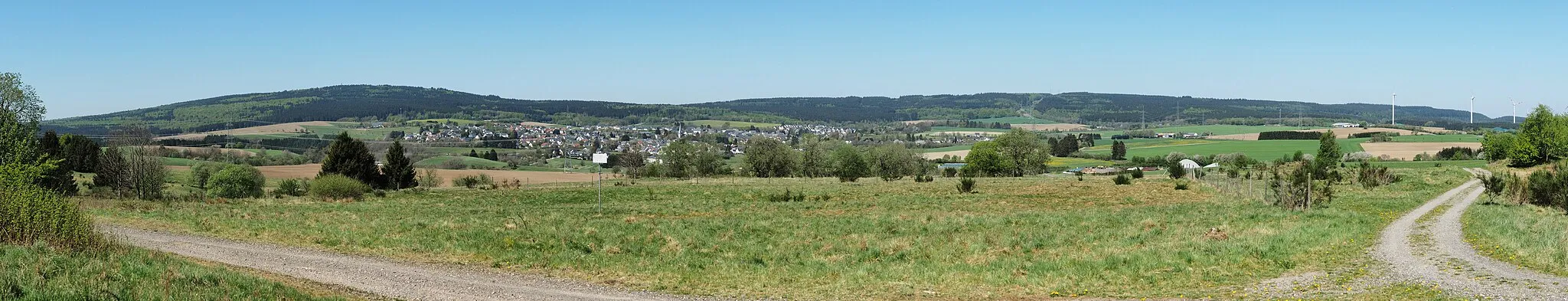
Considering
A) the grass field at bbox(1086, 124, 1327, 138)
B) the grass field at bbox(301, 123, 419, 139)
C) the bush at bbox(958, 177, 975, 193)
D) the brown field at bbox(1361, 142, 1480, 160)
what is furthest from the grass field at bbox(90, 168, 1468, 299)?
the grass field at bbox(1086, 124, 1327, 138)

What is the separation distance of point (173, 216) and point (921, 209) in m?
22.5

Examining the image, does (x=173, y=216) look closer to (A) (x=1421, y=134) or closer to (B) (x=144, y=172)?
(B) (x=144, y=172)

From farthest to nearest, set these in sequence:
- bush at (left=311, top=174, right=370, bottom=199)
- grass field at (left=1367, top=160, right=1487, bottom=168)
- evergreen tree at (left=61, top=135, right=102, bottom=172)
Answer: grass field at (left=1367, top=160, right=1487, bottom=168)
evergreen tree at (left=61, top=135, right=102, bottom=172)
bush at (left=311, top=174, right=370, bottom=199)

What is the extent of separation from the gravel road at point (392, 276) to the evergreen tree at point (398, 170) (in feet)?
141

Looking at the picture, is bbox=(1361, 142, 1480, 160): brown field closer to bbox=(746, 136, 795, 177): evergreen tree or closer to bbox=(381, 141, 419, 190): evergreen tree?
bbox=(746, 136, 795, 177): evergreen tree

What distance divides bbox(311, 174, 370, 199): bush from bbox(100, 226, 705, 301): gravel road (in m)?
24.7

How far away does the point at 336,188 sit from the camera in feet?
143

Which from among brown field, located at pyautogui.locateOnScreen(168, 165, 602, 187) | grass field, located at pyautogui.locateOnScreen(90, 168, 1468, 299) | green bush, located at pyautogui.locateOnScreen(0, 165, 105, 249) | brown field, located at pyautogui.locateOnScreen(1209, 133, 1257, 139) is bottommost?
brown field, located at pyautogui.locateOnScreen(168, 165, 602, 187)

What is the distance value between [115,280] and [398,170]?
175 ft

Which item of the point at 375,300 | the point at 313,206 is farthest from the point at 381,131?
the point at 375,300

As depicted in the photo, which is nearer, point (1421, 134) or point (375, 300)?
point (375, 300)

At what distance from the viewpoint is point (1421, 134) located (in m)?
138

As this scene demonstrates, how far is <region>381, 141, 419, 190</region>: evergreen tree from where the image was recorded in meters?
60.7

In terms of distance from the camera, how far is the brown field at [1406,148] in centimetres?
10219
